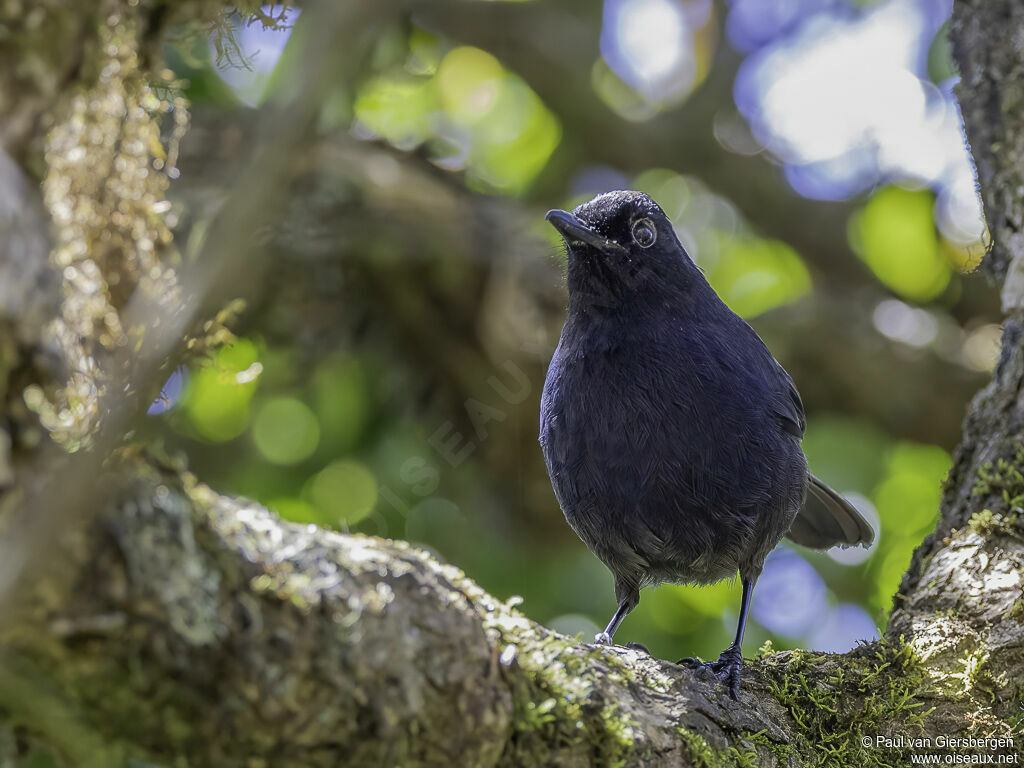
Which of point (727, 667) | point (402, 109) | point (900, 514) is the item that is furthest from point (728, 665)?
point (402, 109)

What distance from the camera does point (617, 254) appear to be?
Result: 14.4 feet

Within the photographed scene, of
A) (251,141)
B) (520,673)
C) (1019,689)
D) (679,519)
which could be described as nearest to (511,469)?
(679,519)

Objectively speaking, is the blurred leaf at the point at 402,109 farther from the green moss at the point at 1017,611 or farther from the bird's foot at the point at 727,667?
the green moss at the point at 1017,611

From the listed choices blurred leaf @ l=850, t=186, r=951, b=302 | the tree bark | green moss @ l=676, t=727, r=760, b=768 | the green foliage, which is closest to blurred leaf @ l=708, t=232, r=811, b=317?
blurred leaf @ l=850, t=186, r=951, b=302

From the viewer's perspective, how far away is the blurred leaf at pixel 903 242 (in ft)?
24.7

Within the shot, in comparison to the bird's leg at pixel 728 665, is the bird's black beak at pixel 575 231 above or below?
above

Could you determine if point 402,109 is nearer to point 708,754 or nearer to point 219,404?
point 219,404

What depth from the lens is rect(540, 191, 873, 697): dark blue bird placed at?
3.90 m

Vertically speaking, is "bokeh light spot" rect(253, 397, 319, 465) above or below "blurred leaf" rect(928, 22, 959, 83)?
below

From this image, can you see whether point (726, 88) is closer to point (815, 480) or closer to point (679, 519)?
point (815, 480)

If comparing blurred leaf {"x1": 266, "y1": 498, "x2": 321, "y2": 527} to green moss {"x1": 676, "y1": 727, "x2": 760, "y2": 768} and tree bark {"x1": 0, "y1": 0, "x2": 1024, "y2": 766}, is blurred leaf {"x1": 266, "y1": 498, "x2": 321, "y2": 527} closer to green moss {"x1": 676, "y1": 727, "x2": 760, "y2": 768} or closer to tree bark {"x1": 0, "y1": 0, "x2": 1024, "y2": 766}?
tree bark {"x1": 0, "y1": 0, "x2": 1024, "y2": 766}

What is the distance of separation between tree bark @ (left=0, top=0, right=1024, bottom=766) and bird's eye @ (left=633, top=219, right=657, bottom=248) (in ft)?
6.55

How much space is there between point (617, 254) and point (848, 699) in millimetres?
2117

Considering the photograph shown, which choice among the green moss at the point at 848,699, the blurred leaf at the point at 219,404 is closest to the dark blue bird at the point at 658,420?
the green moss at the point at 848,699
